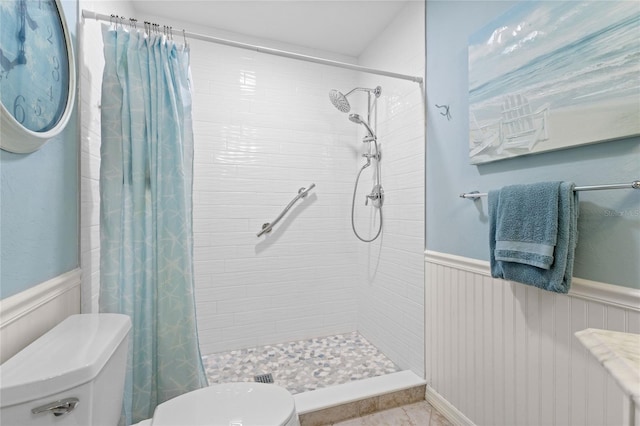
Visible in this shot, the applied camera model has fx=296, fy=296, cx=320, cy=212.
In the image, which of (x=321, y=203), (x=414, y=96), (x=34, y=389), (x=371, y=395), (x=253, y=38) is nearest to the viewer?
(x=34, y=389)

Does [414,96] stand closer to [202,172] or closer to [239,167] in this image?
[239,167]

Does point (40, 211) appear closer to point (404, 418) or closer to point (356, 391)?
point (356, 391)

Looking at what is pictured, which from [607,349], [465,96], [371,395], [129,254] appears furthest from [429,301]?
[129,254]

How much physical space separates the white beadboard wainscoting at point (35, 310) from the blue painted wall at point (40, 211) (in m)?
0.03

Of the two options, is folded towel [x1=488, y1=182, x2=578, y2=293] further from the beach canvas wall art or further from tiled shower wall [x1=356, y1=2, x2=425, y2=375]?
tiled shower wall [x1=356, y1=2, x2=425, y2=375]

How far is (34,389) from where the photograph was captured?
0.66 m

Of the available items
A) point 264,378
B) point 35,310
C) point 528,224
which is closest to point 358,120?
point 528,224

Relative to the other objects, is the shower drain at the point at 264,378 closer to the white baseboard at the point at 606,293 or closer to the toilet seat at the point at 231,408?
the toilet seat at the point at 231,408

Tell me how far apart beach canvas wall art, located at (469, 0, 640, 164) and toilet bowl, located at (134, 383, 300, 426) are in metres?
1.32

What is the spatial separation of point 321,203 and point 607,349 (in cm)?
206

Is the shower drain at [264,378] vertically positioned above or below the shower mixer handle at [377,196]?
below

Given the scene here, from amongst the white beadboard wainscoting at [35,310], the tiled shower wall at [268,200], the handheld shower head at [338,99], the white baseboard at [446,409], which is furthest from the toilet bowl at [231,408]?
the handheld shower head at [338,99]

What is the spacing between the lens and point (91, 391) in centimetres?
75

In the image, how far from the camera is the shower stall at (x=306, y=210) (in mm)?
1979
